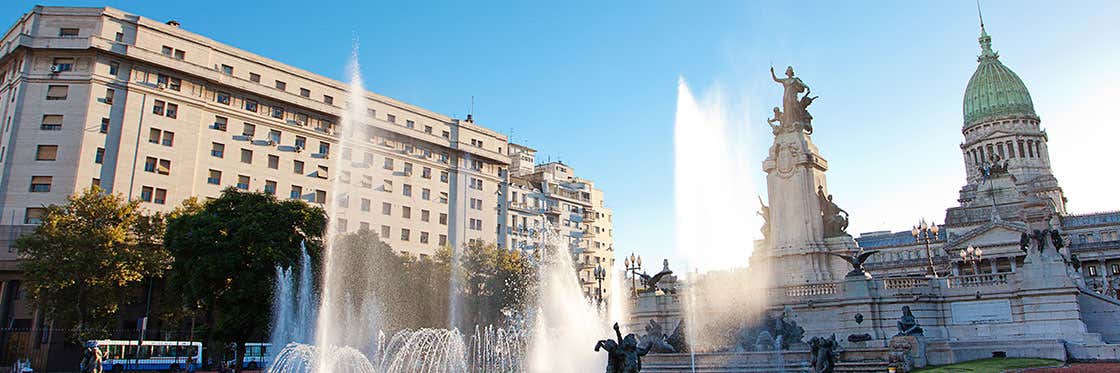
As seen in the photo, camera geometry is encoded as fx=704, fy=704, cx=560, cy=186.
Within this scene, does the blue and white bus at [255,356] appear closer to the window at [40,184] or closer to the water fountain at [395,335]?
the water fountain at [395,335]

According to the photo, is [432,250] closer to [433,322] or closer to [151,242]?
[433,322]

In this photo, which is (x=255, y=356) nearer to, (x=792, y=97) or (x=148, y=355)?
(x=148, y=355)

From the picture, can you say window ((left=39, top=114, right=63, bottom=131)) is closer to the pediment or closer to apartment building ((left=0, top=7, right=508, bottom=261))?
apartment building ((left=0, top=7, right=508, bottom=261))

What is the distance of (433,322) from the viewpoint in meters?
46.1

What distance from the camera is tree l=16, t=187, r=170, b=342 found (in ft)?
114

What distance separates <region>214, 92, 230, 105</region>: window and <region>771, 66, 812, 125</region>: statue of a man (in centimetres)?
3899

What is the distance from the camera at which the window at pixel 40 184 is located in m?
43.1

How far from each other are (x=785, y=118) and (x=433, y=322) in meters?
25.8

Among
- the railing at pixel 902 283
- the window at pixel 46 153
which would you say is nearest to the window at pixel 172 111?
the window at pixel 46 153

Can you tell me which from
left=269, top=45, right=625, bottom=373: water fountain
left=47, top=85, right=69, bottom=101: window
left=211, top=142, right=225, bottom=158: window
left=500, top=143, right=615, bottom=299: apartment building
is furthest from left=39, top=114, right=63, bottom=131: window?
left=500, top=143, right=615, bottom=299: apartment building

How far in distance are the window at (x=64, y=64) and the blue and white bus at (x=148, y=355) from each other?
62.1 ft

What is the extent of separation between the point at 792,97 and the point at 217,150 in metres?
39.3

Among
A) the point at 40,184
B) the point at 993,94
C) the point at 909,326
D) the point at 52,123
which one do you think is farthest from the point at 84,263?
the point at 993,94

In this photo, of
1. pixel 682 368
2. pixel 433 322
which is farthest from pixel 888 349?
pixel 433 322
